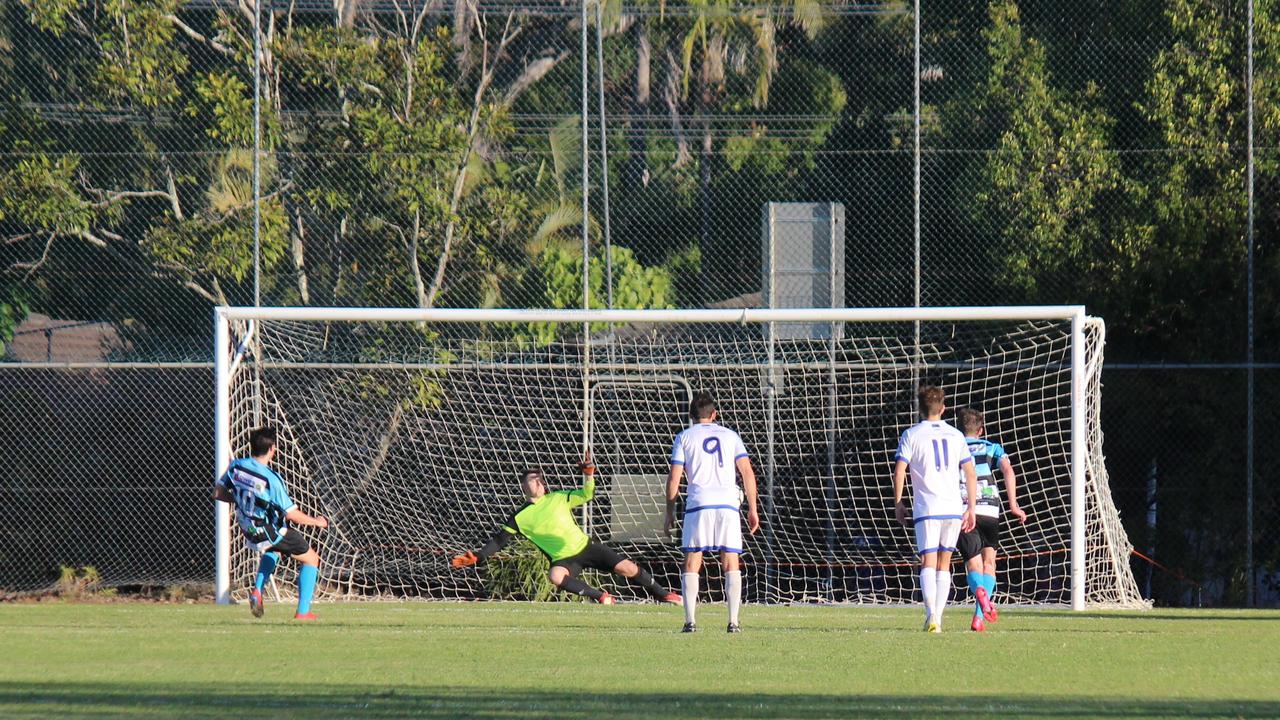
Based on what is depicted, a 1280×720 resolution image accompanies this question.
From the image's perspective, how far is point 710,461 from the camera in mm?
10055

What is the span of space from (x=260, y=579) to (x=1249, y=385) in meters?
9.35

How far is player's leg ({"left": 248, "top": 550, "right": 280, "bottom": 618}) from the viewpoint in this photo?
11.2 m

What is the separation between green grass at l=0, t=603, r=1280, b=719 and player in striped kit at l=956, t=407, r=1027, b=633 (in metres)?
0.31

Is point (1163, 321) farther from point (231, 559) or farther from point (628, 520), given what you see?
point (231, 559)

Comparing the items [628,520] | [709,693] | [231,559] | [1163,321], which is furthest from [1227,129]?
[709,693]

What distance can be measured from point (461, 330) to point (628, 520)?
265cm

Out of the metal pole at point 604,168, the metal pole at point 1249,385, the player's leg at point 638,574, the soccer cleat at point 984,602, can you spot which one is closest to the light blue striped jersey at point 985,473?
the soccer cleat at point 984,602

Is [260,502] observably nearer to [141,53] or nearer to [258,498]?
[258,498]

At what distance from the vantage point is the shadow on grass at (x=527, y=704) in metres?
5.92

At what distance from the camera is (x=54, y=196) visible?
16.7 meters

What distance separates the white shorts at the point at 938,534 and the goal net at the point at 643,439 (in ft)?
16.1

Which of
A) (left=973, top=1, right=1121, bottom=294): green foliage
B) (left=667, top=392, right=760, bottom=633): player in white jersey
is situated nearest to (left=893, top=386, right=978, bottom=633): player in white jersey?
(left=667, top=392, right=760, bottom=633): player in white jersey

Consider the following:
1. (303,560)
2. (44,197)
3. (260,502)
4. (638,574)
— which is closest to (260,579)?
(303,560)

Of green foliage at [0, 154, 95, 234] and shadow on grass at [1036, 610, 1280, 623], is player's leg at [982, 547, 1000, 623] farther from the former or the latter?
green foliage at [0, 154, 95, 234]
